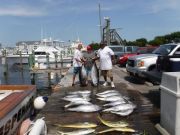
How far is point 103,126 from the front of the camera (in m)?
7.22

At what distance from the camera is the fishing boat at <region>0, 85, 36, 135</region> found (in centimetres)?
702

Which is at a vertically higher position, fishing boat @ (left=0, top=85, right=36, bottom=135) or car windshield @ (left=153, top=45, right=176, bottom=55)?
car windshield @ (left=153, top=45, right=176, bottom=55)

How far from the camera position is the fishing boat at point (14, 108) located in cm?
702

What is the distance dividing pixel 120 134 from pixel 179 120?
1308mm

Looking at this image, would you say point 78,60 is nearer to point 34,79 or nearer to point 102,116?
point 102,116

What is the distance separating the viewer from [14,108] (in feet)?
25.7

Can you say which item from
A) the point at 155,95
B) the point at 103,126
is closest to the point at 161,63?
the point at 155,95

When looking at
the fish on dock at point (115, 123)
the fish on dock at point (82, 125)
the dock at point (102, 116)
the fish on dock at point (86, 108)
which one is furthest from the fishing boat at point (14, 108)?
the fish on dock at point (115, 123)

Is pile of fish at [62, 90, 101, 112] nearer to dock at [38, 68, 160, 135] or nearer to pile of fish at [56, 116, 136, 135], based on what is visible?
dock at [38, 68, 160, 135]

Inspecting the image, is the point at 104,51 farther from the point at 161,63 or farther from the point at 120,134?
the point at 120,134

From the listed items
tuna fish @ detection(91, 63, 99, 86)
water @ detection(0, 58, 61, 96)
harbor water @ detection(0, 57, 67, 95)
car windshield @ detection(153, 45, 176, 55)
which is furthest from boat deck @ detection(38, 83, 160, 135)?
harbor water @ detection(0, 57, 67, 95)

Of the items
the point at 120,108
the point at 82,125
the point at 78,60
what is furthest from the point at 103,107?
the point at 78,60

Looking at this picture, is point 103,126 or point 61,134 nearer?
point 61,134

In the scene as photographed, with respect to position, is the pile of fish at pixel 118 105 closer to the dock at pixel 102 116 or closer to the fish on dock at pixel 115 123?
the dock at pixel 102 116
